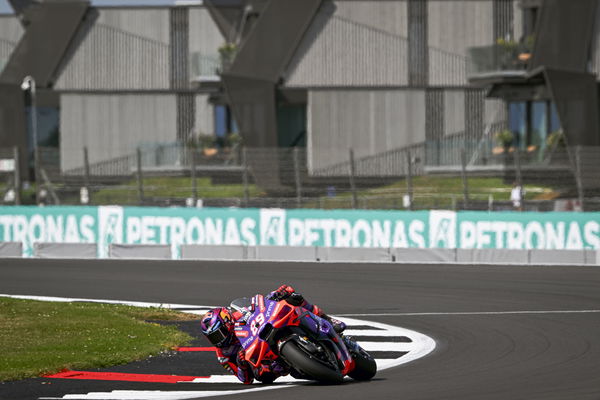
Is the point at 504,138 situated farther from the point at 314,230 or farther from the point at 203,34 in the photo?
the point at 203,34

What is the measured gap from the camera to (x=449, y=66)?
53406 millimetres

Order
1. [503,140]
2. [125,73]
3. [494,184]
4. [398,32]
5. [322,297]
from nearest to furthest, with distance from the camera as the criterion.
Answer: [322,297] → [494,184] → [503,140] → [398,32] → [125,73]

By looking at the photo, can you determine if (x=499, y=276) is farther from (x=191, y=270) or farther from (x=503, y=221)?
(x=191, y=270)

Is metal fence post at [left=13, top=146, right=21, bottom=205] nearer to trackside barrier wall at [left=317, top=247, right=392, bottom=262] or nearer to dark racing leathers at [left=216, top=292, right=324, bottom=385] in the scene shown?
trackside barrier wall at [left=317, top=247, right=392, bottom=262]

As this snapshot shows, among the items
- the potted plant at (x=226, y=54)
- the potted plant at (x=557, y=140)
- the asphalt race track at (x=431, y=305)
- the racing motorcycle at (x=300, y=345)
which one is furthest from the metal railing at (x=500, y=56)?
the racing motorcycle at (x=300, y=345)

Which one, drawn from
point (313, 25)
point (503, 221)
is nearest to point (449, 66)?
point (313, 25)

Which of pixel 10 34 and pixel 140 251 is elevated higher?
pixel 10 34

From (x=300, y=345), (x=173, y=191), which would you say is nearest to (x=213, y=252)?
(x=173, y=191)

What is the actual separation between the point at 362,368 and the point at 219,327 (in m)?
1.60

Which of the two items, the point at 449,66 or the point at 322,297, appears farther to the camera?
the point at 449,66

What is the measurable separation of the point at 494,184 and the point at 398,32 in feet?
48.9

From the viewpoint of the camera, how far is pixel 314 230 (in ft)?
108

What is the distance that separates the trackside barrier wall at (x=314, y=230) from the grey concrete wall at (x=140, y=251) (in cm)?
4

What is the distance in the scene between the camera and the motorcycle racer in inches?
511
